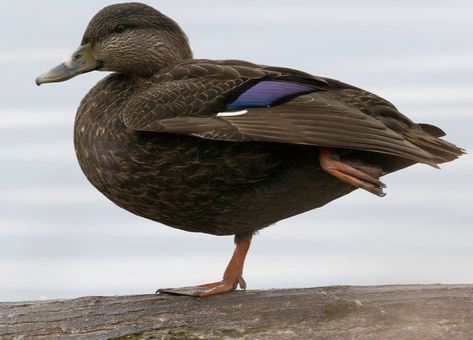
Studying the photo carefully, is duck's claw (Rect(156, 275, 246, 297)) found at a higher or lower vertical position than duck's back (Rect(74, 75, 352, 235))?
lower

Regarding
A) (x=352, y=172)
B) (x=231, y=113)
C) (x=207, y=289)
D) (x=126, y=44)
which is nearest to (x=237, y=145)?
(x=231, y=113)

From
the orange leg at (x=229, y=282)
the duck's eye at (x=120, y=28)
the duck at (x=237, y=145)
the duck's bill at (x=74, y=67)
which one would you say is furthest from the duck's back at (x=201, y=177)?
the duck's eye at (x=120, y=28)

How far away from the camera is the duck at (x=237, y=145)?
4.80 m

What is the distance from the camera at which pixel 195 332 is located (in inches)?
179

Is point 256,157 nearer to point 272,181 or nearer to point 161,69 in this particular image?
point 272,181

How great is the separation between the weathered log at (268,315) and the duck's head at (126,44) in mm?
1169

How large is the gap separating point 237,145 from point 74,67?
3.44 feet

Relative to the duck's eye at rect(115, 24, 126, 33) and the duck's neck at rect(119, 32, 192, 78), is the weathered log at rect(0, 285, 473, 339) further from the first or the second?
the duck's eye at rect(115, 24, 126, 33)

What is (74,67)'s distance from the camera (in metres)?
5.59

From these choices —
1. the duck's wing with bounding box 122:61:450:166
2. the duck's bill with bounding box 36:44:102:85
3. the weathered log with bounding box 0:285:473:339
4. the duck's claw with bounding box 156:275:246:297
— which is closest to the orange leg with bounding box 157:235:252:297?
the duck's claw with bounding box 156:275:246:297

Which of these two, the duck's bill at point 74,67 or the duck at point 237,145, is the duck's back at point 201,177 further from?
the duck's bill at point 74,67

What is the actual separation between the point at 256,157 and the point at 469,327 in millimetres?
1153

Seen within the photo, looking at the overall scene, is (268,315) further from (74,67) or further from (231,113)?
(74,67)

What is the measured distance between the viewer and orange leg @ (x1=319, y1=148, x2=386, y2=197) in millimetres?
4867
